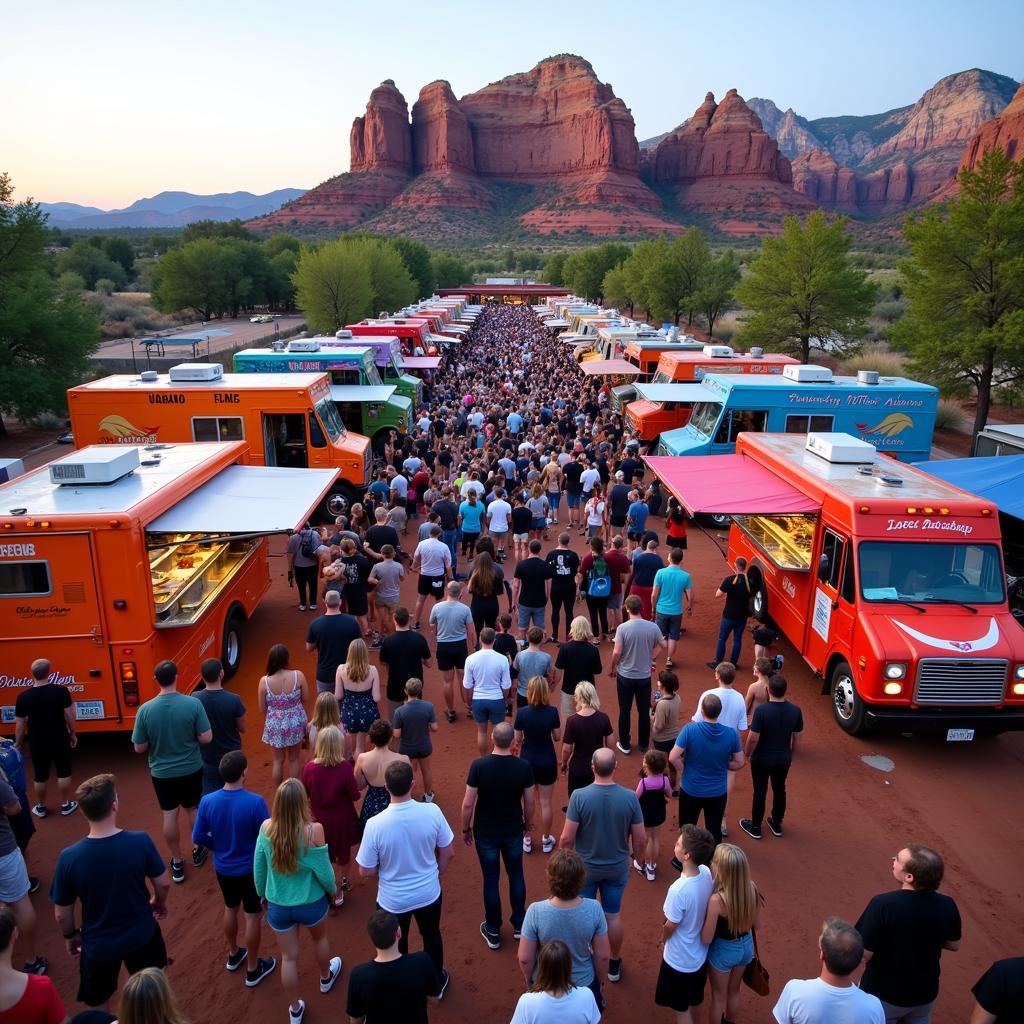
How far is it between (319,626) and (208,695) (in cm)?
148

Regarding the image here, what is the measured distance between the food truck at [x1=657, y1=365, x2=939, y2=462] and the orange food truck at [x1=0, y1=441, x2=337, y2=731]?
1051cm

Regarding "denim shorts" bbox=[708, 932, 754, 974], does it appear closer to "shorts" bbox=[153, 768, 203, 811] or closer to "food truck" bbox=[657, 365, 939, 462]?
"shorts" bbox=[153, 768, 203, 811]

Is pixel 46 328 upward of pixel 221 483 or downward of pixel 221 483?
upward

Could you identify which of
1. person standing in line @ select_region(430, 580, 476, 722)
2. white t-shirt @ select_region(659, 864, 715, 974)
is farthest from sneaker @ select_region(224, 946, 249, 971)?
person standing in line @ select_region(430, 580, 476, 722)

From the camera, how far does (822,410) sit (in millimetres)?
16391

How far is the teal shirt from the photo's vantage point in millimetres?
5867

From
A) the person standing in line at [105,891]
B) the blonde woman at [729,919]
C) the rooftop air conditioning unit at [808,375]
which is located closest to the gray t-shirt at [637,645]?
the blonde woman at [729,919]

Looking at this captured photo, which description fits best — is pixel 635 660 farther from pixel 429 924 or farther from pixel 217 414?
pixel 217 414

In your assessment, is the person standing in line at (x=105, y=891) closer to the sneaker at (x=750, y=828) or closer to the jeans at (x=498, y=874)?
the jeans at (x=498, y=874)

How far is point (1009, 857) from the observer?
261 inches

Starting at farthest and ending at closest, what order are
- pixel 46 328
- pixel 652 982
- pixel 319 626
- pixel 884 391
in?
1. pixel 46 328
2. pixel 884 391
3. pixel 319 626
4. pixel 652 982

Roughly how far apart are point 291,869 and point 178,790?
222cm

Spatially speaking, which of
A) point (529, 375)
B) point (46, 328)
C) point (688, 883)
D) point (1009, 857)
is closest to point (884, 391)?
point (1009, 857)

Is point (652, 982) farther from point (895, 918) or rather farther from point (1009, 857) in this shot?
point (1009, 857)
